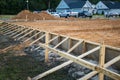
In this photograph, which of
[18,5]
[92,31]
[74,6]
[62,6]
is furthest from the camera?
[62,6]

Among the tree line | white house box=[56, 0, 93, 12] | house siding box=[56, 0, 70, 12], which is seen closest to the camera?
the tree line

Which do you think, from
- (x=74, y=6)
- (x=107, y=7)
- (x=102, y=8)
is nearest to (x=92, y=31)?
(x=74, y=6)

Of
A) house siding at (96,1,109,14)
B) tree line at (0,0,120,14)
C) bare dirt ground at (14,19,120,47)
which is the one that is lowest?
house siding at (96,1,109,14)

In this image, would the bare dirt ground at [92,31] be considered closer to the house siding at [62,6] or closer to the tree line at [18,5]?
the tree line at [18,5]

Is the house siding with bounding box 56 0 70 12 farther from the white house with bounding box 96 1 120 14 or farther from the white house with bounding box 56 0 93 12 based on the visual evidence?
the white house with bounding box 96 1 120 14

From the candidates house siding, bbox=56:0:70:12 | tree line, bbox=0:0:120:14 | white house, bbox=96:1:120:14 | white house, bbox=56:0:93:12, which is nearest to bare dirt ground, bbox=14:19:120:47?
tree line, bbox=0:0:120:14

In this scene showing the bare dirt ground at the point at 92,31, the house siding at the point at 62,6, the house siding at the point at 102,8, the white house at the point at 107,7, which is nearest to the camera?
the bare dirt ground at the point at 92,31

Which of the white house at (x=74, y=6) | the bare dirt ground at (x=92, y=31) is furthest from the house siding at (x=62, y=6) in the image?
the bare dirt ground at (x=92, y=31)

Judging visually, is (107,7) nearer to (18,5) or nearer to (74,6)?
(74,6)

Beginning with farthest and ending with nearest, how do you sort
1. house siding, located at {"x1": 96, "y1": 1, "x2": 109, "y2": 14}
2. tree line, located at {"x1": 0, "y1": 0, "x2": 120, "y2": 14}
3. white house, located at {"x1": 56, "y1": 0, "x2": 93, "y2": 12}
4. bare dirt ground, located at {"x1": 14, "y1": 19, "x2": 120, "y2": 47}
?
house siding, located at {"x1": 96, "y1": 1, "x2": 109, "y2": 14}
white house, located at {"x1": 56, "y1": 0, "x2": 93, "y2": 12}
tree line, located at {"x1": 0, "y1": 0, "x2": 120, "y2": 14}
bare dirt ground, located at {"x1": 14, "y1": 19, "x2": 120, "y2": 47}

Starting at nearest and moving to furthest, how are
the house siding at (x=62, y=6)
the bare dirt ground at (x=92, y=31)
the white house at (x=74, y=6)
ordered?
the bare dirt ground at (x=92, y=31)
the white house at (x=74, y=6)
the house siding at (x=62, y=6)

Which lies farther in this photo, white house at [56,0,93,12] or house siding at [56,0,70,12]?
house siding at [56,0,70,12]

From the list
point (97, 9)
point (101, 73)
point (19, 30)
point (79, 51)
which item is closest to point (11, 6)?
point (97, 9)

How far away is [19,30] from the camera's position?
1866cm
